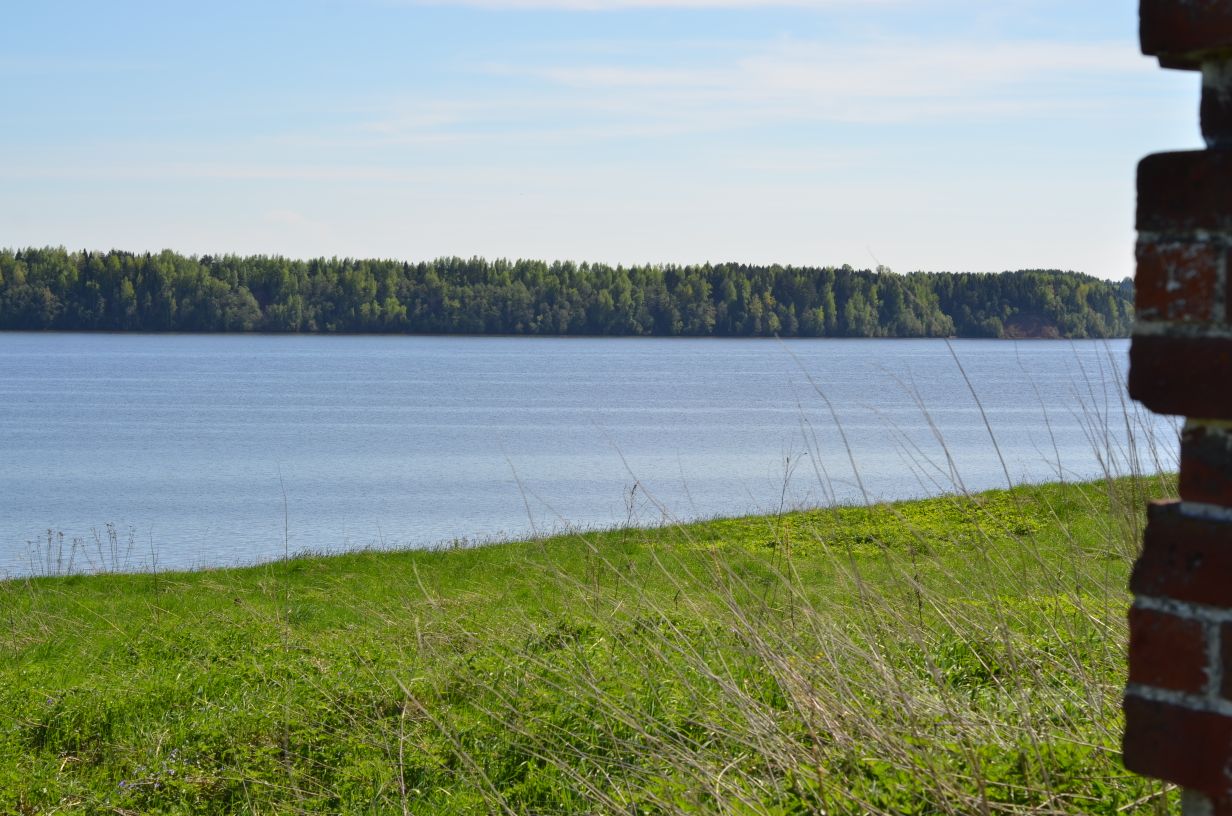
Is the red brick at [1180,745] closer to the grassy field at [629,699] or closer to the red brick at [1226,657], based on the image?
the red brick at [1226,657]

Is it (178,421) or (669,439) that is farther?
(178,421)

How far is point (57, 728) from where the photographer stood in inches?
301

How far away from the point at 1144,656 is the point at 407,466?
37886 millimetres

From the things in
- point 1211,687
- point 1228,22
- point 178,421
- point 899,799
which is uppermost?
point 1228,22

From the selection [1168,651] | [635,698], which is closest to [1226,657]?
[1168,651]

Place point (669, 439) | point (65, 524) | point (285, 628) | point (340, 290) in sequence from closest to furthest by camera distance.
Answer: point (285, 628) < point (65, 524) < point (669, 439) < point (340, 290)

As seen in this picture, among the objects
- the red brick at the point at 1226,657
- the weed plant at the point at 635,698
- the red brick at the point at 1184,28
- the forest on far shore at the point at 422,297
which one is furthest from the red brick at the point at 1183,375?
the forest on far shore at the point at 422,297

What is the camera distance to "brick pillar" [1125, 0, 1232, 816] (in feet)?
6.08

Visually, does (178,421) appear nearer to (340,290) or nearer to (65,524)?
(65,524)

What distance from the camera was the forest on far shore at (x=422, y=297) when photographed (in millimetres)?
145125

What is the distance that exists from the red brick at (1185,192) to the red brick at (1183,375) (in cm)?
17

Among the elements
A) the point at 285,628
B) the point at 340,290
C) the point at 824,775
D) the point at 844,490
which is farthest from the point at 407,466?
the point at 340,290

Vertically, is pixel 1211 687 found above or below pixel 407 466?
above

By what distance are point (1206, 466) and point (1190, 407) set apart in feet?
0.30
